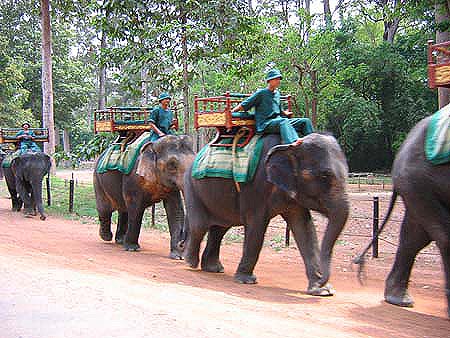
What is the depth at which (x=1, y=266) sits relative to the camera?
23.5 ft

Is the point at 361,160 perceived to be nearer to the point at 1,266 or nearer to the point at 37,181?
the point at 37,181

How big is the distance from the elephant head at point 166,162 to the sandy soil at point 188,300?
1.36m

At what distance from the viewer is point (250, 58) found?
18984 millimetres

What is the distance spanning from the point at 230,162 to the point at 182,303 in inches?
127

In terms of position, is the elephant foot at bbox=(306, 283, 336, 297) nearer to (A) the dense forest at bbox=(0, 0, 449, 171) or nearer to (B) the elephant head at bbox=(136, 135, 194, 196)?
(B) the elephant head at bbox=(136, 135, 194, 196)

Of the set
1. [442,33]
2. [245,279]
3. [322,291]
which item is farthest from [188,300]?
[442,33]

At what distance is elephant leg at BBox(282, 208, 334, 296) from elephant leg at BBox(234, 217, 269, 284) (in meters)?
0.41

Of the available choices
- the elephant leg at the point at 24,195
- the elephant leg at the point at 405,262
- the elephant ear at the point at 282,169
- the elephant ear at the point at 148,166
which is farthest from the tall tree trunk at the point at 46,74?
the elephant leg at the point at 405,262

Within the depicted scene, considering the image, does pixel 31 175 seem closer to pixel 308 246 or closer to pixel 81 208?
pixel 81 208

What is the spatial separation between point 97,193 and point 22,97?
26343mm

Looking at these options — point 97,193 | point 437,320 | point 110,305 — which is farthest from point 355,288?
point 97,193

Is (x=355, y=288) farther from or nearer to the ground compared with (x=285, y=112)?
nearer to the ground

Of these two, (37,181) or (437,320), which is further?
(37,181)

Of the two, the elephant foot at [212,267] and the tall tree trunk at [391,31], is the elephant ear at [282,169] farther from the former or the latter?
the tall tree trunk at [391,31]
